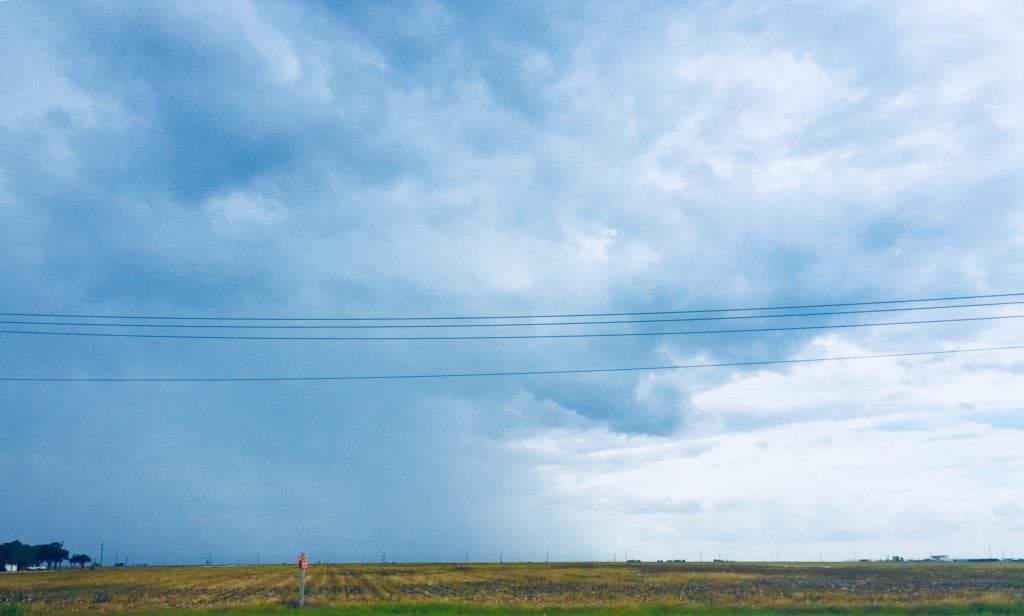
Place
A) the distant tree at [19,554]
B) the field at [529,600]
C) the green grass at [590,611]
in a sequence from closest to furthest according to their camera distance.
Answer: the green grass at [590,611] → the field at [529,600] → the distant tree at [19,554]

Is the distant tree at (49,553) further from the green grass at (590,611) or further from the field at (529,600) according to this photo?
the green grass at (590,611)

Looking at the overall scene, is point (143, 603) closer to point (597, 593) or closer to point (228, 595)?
point (228, 595)

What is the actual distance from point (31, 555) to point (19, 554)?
6.04 metres

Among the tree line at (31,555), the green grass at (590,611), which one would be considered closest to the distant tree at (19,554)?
the tree line at (31,555)

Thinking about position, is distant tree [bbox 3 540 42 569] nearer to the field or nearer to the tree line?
the tree line

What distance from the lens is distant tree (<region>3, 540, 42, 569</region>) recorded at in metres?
170

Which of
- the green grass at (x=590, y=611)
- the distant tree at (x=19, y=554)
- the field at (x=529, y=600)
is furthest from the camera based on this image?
the distant tree at (x=19, y=554)

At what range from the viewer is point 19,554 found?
6752 inches

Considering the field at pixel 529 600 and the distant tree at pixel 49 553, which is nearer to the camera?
the field at pixel 529 600

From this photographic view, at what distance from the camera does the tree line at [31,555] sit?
170 metres

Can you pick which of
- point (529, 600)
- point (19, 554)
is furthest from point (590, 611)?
point (19, 554)

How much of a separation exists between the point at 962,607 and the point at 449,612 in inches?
1220

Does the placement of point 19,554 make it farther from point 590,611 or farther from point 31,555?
point 590,611

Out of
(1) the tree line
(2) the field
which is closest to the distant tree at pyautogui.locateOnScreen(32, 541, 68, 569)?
(1) the tree line
